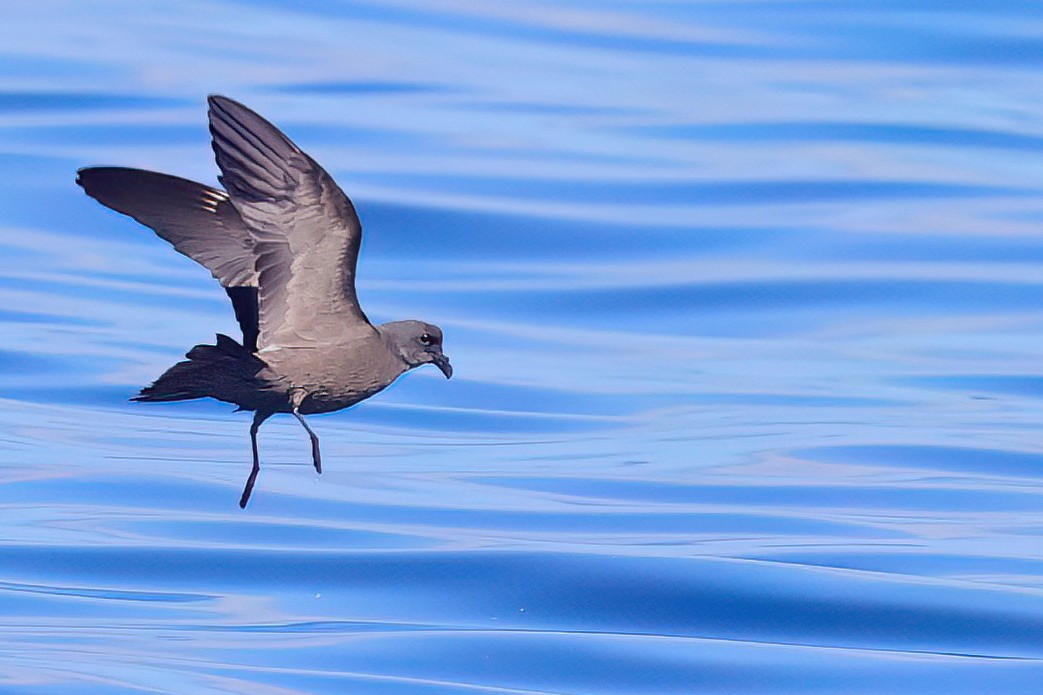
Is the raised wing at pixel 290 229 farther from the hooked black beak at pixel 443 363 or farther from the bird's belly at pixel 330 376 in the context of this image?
the hooked black beak at pixel 443 363

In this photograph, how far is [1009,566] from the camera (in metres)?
13.2

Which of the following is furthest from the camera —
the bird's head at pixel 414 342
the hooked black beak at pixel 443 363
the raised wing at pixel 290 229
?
the hooked black beak at pixel 443 363

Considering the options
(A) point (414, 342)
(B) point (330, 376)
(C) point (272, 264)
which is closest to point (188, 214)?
(C) point (272, 264)

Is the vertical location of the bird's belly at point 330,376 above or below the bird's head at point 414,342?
below

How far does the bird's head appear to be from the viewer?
8484mm

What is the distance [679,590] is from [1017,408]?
7271 millimetres

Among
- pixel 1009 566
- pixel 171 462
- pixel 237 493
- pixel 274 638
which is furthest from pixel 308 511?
pixel 1009 566

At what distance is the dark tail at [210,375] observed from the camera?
7.96 metres

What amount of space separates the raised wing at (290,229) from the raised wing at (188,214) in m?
0.09

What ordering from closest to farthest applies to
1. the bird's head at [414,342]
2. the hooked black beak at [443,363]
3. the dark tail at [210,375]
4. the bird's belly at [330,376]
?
the dark tail at [210,375]
the bird's belly at [330,376]
the bird's head at [414,342]
the hooked black beak at [443,363]

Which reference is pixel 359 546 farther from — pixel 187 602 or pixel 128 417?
Result: pixel 128 417

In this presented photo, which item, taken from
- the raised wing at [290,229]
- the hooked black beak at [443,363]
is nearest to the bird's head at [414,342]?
the hooked black beak at [443,363]

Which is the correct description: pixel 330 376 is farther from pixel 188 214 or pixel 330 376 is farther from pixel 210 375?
pixel 188 214

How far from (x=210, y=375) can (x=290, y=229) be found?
0.58 metres
